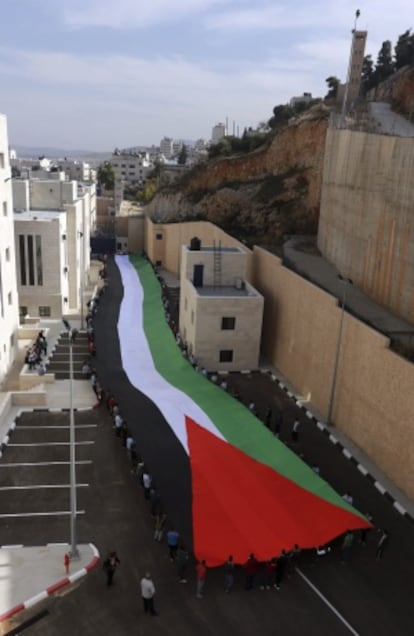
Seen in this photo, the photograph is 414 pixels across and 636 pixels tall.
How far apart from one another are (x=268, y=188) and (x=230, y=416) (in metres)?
38.2

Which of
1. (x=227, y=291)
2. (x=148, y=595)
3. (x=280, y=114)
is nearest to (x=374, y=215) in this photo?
(x=227, y=291)

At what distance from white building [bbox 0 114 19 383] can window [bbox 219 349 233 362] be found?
12693 mm

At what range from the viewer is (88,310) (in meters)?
42.6

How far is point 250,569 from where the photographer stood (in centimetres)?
1509

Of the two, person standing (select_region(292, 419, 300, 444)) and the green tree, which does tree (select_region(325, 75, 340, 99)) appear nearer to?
the green tree

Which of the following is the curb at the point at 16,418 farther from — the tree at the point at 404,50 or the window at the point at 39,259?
the tree at the point at 404,50

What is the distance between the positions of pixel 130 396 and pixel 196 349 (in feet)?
21.6

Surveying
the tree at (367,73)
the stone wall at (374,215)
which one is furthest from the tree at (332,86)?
the stone wall at (374,215)

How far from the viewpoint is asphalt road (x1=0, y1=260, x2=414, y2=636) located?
14.2m

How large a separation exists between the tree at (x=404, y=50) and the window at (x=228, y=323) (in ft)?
170

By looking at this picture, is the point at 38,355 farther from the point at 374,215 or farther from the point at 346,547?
the point at 346,547

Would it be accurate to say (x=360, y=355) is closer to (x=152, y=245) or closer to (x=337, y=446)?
(x=337, y=446)

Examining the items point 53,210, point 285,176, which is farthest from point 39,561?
point 285,176

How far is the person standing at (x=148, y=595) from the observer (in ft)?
46.0
